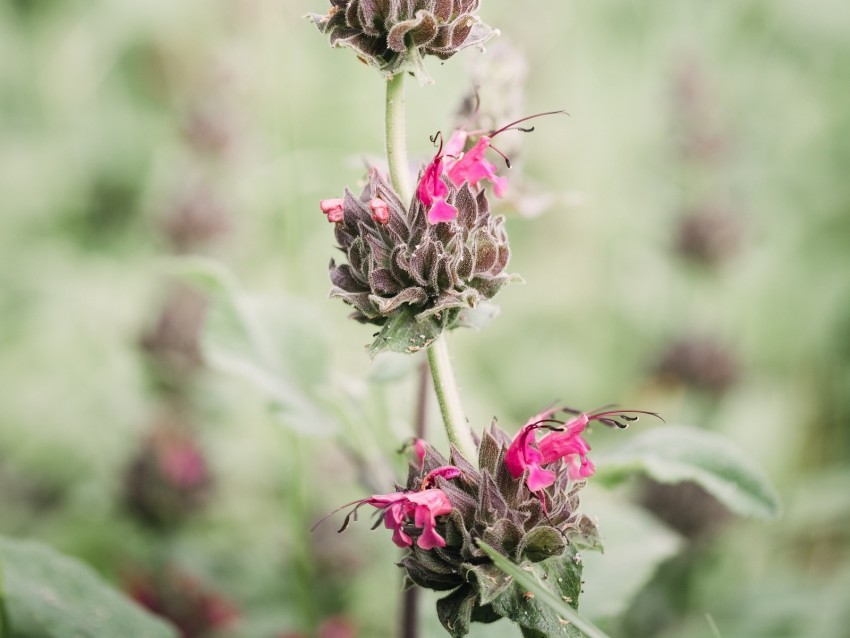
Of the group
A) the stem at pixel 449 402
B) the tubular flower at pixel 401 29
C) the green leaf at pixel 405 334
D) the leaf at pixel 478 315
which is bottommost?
the stem at pixel 449 402

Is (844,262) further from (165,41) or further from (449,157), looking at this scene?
(165,41)

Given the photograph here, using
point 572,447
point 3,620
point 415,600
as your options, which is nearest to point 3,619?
point 3,620

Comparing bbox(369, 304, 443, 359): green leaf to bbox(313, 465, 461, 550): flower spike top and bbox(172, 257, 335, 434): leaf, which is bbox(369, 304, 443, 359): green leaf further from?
bbox(172, 257, 335, 434): leaf

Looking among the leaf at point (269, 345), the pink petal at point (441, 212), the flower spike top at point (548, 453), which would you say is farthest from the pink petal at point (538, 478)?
the leaf at point (269, 345)

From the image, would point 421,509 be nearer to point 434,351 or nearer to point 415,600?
point 434,351

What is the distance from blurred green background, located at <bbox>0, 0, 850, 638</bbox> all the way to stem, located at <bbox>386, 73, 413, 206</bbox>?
0.47m

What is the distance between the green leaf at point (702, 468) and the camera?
1.35 m

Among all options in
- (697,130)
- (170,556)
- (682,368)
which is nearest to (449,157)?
(170,556)

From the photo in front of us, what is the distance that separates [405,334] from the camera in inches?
43.3

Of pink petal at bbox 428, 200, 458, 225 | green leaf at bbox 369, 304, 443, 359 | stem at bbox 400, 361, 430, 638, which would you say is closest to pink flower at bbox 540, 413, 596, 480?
green leaf at bbox 369, 304, 443, 359

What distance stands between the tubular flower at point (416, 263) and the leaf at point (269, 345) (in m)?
0.50

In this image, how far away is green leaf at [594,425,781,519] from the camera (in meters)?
1.35

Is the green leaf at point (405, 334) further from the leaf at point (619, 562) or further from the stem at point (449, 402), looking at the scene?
the leaf at point (619, 562)

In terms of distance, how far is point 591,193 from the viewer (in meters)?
4.54
